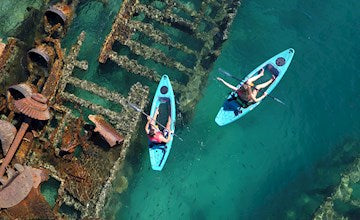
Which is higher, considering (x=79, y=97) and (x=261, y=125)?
(x=261, y=125)

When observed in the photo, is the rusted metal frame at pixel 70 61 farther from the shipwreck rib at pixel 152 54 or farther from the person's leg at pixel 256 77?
the person's leg at pixel 256 77

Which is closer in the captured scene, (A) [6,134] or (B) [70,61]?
(A) [6,134]

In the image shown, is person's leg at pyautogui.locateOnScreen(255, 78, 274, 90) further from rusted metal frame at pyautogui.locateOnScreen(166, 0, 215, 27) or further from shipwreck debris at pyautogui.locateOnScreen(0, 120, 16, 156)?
shipwreck debris at pyautogui.locateOnScreen(0, 120, 16, 156)

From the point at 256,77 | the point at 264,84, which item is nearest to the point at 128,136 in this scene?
the point at 256,77

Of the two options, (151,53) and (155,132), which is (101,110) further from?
(151,53)

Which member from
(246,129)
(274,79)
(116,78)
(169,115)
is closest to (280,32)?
(274,79)

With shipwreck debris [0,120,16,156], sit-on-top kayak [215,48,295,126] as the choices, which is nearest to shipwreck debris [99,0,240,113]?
sit-on-top kayak [215,48,295,126]
